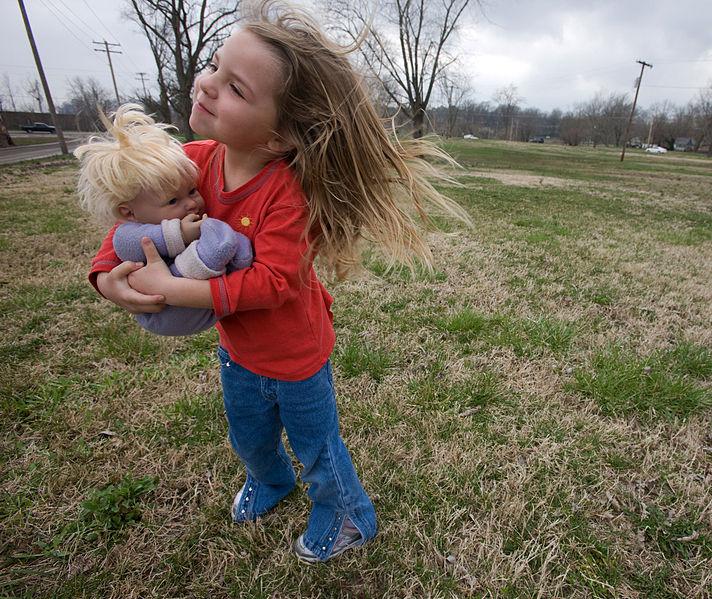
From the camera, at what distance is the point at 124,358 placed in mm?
2918

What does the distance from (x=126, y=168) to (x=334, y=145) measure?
565 millimetres

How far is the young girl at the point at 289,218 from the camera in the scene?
113cm

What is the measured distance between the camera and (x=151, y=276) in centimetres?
111

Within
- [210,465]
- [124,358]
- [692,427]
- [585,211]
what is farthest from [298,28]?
[585,211]

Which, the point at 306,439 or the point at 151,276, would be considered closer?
the point at 151,276

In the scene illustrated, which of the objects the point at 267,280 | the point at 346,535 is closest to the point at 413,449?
the point at 346,535

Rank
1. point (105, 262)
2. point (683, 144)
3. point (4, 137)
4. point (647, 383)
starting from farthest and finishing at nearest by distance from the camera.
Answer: point (683, 144), point (4, 137), point (647, 383), point (105, 262)

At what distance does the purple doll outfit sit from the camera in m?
1.10

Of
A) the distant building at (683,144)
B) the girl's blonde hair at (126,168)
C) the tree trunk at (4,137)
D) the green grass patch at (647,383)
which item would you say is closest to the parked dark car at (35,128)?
the tree trunk at (4,137)

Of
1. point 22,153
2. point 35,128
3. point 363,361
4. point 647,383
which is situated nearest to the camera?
point 647,383

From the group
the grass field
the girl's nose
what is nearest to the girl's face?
the girl's nose

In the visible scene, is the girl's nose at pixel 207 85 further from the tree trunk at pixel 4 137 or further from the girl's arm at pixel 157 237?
the tree trunk at pixel 4 137

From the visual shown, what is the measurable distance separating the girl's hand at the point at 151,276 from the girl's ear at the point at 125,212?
13cm

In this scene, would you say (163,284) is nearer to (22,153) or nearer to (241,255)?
(241,255)
